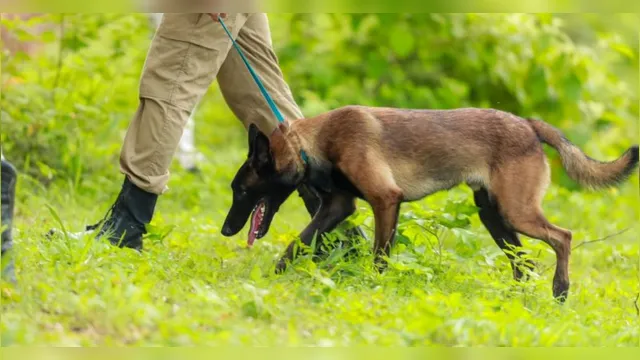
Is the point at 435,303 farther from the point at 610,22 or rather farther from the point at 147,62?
the point at 610,22

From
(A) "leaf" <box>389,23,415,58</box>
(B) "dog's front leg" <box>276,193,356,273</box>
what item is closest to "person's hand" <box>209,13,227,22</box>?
(B) "dog's front leg" <box>276,193,356,273</box>

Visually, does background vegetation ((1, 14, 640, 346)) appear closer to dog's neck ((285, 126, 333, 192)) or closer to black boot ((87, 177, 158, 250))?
black boot ((87, 177, 158, 250))

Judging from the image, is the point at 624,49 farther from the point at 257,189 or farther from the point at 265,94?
the point at 257,189

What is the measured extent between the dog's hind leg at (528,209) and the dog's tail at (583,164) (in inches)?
10.2

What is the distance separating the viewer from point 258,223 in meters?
5.43

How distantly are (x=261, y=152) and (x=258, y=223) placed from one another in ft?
1.56

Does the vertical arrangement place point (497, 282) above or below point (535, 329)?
below

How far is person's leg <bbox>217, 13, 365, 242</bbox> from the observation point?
539 centimetres

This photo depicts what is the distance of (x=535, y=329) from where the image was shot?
380 cm

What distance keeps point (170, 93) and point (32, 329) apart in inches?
72.5

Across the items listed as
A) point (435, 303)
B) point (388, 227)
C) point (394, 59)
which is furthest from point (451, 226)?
point (394, 59)

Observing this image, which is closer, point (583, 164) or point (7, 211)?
point (7, 211)

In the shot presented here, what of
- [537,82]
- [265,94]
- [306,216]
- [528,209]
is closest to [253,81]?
[265,94]

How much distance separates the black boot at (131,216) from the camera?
5098 millimetres
